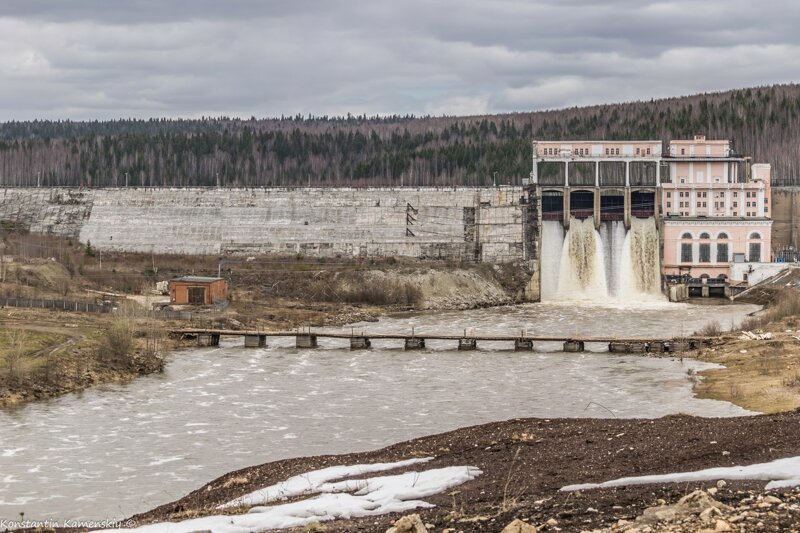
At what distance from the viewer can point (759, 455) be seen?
26.4 m

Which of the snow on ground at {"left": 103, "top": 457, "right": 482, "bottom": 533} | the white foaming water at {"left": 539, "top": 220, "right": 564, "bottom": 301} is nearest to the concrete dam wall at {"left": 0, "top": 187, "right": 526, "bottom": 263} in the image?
the white foaming water at {"left": 539, "top": 220, "right": 564, "bottom": 301}

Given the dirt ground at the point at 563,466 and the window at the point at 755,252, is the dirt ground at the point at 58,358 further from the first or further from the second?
the window at the point at 755,252

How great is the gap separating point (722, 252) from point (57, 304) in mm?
61892

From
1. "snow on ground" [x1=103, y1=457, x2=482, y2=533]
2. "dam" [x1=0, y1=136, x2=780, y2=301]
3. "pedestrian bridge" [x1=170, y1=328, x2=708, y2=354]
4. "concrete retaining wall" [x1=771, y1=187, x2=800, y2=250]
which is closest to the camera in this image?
"snow on ground" [x1=103, y1=457, x2=482, y2=533]

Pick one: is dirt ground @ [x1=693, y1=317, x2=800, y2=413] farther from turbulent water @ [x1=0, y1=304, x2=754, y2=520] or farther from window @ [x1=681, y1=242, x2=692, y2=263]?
window @ [x1=681, y1=242, x2=692, y2=263]

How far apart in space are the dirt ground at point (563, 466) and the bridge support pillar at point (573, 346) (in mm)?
33847

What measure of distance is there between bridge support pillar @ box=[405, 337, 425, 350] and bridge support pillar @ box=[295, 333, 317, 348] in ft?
19.0

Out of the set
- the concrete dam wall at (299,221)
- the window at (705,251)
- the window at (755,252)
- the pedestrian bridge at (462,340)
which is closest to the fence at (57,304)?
the pedestrian bridge at (462,340)

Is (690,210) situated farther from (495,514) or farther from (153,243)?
(495,514)

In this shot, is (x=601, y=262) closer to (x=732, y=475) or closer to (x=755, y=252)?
(x=755, y=252)

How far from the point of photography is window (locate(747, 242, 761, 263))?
363 feet

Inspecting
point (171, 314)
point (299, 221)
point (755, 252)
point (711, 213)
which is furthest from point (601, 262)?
point (171, 314)

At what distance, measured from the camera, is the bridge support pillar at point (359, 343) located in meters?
72.9

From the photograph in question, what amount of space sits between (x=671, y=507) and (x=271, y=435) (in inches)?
971
